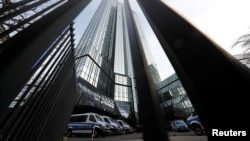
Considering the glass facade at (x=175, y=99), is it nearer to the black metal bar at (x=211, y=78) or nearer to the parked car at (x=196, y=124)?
the parked car at (x=196, y=124)

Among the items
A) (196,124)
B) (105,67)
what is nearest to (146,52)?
(196,124)

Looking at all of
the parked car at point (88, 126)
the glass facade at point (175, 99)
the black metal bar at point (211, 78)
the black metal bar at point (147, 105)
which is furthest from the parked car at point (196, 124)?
the glass facade at point (175, 99)

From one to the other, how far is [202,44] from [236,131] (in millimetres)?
519

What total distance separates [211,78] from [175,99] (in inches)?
1677

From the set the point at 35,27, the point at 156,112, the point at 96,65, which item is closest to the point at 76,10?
the point at 35,27

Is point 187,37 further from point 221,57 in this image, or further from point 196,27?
point 221,57

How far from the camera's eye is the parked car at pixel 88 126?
1129 centimetres

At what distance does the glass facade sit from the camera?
121ft

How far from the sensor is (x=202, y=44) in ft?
3.24

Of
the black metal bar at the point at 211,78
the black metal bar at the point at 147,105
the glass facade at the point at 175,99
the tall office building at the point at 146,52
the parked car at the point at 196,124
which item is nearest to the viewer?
the black metal bar at the point at 211,78

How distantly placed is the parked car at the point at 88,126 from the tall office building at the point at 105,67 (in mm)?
9166

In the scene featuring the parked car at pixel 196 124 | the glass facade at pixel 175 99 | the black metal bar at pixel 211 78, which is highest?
the glass facade at pixel 175 99

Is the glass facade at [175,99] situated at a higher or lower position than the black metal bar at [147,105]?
higher

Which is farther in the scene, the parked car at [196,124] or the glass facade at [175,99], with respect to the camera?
the glass facade at [175,99]
